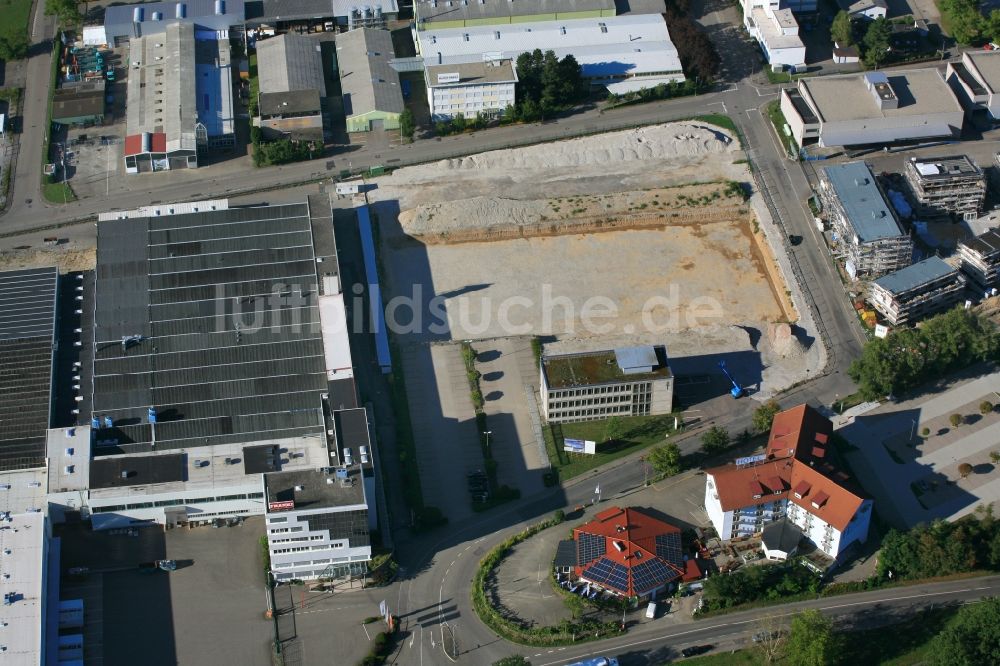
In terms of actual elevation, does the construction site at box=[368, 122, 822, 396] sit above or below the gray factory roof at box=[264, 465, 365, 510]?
above

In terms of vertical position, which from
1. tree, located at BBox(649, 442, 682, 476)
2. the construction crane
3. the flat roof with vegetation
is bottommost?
tree, located at BBox(649, 442, 682, 476)

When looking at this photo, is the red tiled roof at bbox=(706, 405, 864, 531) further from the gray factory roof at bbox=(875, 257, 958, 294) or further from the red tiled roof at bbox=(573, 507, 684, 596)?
the gray factory roof at bbox=(875, 257, 958, 294)

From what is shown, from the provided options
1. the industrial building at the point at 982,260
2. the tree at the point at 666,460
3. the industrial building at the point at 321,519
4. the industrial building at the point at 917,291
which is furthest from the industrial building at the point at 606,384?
the industrial building at the point at 982,260

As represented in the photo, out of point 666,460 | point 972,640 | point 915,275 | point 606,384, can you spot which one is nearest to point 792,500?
point 666,460

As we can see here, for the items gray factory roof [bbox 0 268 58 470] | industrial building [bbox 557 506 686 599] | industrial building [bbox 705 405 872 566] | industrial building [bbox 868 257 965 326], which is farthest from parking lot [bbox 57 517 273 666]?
industrial building [bbox 868 257 965 326]

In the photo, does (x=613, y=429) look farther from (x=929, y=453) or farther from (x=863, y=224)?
(x=863, y=224)

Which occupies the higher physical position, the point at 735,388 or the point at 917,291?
the point at 917,291

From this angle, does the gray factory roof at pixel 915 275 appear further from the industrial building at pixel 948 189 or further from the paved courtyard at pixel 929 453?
the industrial building at pixel 948 189
